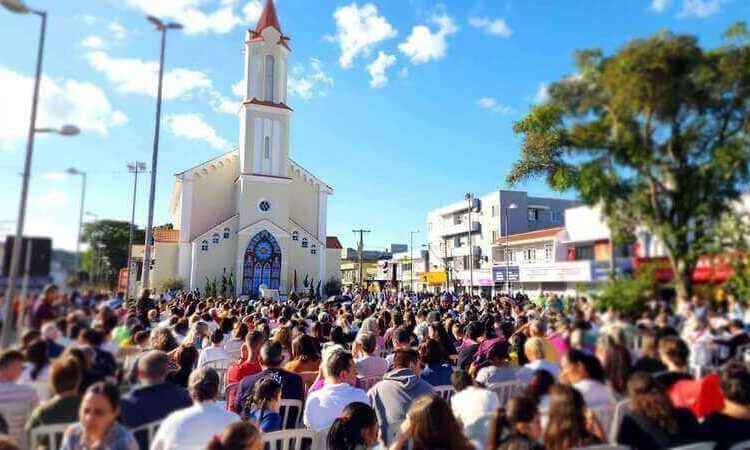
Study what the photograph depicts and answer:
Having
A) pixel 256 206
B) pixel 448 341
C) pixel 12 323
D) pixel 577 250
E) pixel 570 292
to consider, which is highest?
pixel 256 206

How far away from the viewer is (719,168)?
9.55 feet

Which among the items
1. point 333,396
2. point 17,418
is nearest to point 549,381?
point 17,418

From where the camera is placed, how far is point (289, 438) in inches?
217

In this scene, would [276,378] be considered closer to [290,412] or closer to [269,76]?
[290,412]

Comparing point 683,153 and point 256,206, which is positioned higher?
point 256,206

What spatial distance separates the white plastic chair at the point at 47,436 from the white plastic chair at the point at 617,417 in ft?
9.38

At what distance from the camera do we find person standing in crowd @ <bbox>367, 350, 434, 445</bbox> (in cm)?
612

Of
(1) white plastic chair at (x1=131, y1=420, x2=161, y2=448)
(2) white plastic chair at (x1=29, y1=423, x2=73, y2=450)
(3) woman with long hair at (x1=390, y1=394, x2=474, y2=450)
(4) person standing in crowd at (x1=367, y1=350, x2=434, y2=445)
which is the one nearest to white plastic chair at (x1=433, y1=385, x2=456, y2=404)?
(4) person standing in crowd at (x1=367, y1=350, x2=434, y2=445)

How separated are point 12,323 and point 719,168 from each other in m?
3.82

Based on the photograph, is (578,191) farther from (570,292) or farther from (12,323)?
(12,323)

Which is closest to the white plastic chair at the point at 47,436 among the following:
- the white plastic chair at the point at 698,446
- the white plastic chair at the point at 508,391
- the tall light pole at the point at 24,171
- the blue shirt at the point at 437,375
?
the tall light pole at the point at 24,171

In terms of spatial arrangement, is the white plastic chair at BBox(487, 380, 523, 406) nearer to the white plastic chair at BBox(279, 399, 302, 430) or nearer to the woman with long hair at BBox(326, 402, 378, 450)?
the woman with long hair at BBox(326, 402, 378, 450)

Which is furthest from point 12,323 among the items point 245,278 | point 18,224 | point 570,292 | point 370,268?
point 370,268

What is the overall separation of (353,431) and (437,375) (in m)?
2.55
